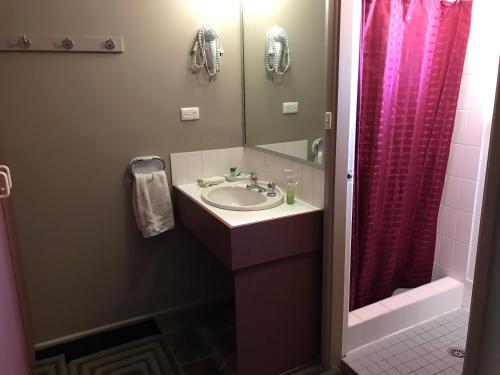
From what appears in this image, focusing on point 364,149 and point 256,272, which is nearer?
point 256,272

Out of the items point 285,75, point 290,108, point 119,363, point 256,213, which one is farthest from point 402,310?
point 119,363

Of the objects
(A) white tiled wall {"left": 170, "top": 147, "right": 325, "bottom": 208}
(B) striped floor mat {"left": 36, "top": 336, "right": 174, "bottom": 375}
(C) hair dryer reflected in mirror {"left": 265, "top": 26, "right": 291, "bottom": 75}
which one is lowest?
(B) striped floor mat {"left": 36, "top": 336, "right": 174, "bottom": 375}

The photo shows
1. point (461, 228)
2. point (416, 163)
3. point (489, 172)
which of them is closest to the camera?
point (489, 172)

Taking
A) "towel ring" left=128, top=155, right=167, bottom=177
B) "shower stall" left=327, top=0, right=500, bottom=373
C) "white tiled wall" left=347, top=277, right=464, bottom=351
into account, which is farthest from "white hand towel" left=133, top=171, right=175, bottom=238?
"white tiled wall" left=347, top=277, right=464, bottom=351

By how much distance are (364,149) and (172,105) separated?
1093mm

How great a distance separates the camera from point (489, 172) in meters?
0.88

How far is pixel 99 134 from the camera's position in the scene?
218 centimetres

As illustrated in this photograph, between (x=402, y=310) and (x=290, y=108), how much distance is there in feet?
4.23

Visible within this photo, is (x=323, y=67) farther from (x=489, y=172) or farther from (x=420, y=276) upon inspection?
(x=420, y=276)

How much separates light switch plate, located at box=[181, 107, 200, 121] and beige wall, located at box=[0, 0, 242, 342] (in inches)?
1.4

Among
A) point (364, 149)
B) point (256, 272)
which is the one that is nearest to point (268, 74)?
point (364, 149)

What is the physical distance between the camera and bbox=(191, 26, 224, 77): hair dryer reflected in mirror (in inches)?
89.7

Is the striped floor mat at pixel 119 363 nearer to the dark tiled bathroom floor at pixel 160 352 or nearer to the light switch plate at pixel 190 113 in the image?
the dark tiled bathroom floor at pixel 160 352

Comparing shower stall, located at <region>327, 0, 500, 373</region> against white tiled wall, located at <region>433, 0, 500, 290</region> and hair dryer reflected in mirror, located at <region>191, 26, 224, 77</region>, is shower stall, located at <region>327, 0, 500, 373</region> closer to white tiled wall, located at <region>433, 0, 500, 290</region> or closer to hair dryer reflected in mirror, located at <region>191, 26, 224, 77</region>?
white tiled wall, located at <region>433, 0, 500, 290</region>
